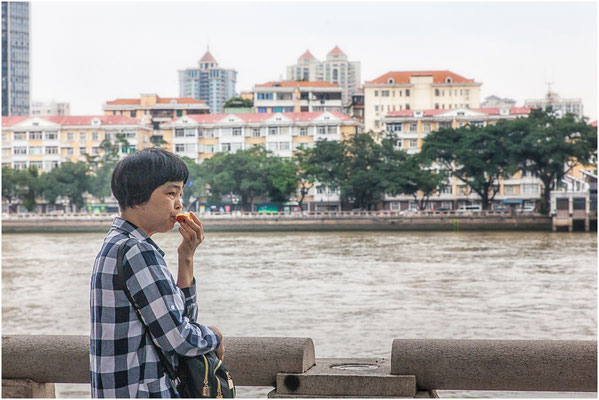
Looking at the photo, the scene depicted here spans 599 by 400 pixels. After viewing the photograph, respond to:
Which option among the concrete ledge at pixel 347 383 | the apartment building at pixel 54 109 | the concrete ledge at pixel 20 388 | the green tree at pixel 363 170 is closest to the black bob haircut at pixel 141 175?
the concrete ledge at pixel 347 383

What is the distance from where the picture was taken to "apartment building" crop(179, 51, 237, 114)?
124 metres

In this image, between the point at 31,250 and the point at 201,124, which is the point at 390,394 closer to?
the point at 31,250

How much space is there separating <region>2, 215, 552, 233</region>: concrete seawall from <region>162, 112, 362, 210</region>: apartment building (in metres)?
12.8

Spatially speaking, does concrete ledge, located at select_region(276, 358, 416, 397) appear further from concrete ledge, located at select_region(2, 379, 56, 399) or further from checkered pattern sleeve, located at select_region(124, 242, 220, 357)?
checkered pattern sleeve, located at select_region(124, 242, 220, 357)

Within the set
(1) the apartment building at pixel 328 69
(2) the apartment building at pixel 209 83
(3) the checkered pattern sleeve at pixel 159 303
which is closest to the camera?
(3) the checkered pattern sleeve at pixel 159 303

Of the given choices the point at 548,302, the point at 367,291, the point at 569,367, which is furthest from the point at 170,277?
the point at 367,291

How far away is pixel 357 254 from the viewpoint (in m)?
23.4

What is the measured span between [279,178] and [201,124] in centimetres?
1124

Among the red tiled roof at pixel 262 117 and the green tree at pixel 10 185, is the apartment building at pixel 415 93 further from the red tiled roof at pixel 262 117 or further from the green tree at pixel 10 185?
the green tree at pixel 10 185

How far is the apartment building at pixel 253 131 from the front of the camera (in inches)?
2079

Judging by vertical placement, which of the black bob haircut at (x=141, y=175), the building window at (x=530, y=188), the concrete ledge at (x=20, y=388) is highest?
the building window at (x=530, y=188)

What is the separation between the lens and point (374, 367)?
2758 mm

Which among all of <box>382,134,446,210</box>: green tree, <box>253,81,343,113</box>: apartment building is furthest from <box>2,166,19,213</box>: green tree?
<box>253,81,343,113</box>: apartment building

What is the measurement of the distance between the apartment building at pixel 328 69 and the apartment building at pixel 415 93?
3937 centimetres
